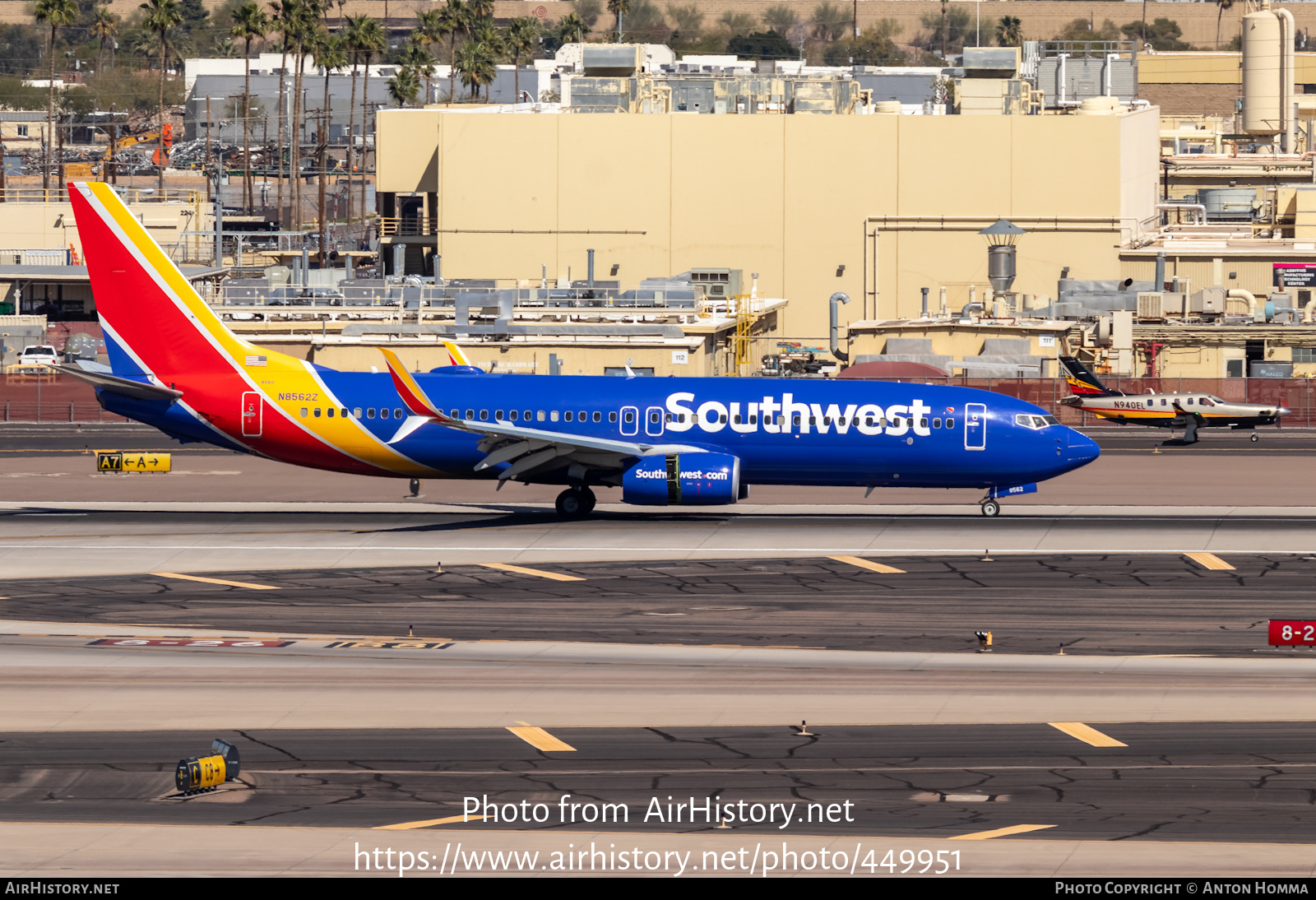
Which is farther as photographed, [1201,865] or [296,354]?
[296,354]

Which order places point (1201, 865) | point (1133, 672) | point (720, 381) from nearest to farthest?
→ 1. point (1201, 865)
2. point (1133, 672)
3. point (720, 381)

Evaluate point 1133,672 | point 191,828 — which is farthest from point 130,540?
point 1133,672

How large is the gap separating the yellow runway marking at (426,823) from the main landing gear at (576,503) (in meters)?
27.0

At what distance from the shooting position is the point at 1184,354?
299 feet

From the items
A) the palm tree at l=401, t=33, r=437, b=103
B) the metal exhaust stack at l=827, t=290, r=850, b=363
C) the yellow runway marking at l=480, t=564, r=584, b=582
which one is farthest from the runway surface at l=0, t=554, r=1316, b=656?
the palm tree at l=401, t=33, r=437, b=103

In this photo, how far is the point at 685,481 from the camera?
4466 centimetres

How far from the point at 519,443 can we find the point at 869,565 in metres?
11.3

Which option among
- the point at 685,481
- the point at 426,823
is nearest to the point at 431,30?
the point at 685,481

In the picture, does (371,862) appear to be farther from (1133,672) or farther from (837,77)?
(837,77)

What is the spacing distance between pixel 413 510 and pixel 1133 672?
2748cm

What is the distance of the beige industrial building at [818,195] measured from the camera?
106 meters

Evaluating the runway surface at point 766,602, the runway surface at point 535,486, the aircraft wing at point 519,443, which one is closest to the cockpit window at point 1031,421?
the runway surface at point 535,486

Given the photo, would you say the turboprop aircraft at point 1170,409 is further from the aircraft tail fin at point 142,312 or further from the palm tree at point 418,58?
the palm tree at point 418,58

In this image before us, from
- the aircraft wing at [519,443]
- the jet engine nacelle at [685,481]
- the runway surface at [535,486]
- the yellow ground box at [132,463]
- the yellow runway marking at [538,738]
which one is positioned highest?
the aircraft wing at [519,443]
